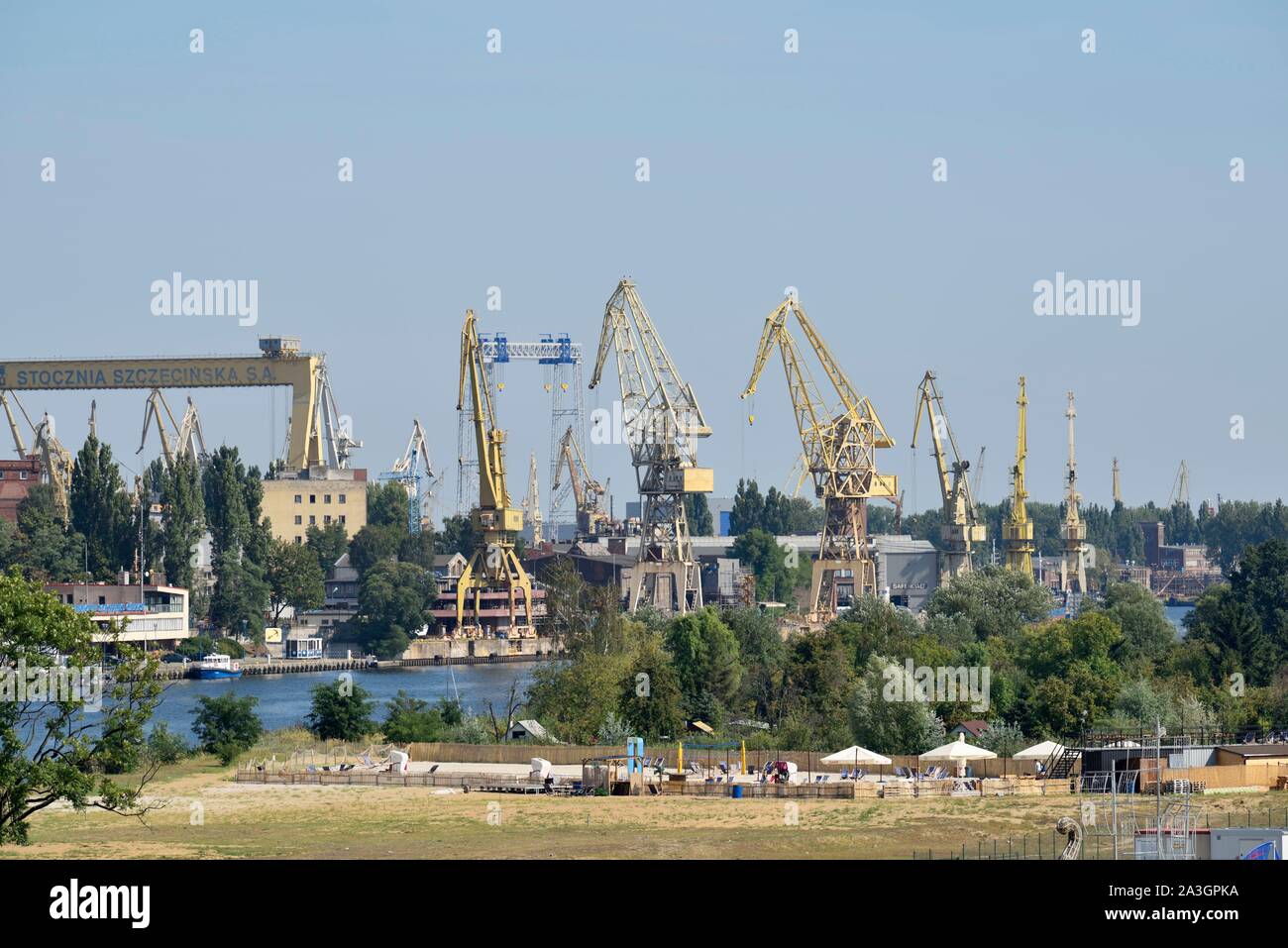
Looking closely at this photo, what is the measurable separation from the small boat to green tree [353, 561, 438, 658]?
1309 centimetres

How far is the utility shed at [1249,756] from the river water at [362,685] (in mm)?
32324

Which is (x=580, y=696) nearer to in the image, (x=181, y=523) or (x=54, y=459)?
(x=181, y=523)

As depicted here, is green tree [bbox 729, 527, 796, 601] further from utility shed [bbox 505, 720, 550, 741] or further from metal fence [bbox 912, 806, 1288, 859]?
metal fence [bbox 912, 806, 1288, 859]

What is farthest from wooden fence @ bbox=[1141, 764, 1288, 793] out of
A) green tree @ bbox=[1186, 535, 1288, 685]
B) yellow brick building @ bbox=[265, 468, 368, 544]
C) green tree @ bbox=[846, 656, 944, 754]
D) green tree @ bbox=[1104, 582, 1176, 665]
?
yellow brick building @ bbox=[265, 468, 368, 544]

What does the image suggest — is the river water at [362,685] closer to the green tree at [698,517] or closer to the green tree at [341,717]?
the green tree at [341,717]

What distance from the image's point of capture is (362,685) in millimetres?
102188

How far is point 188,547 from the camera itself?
11606 centimetres

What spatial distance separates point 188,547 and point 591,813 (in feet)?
253

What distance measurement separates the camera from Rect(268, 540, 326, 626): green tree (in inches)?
5005

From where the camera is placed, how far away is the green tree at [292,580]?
127125mm

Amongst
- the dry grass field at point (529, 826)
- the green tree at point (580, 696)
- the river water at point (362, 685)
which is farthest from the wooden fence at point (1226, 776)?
the river water at point (362, 685)

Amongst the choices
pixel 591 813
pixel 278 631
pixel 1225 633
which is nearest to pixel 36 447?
pixel 278 631
